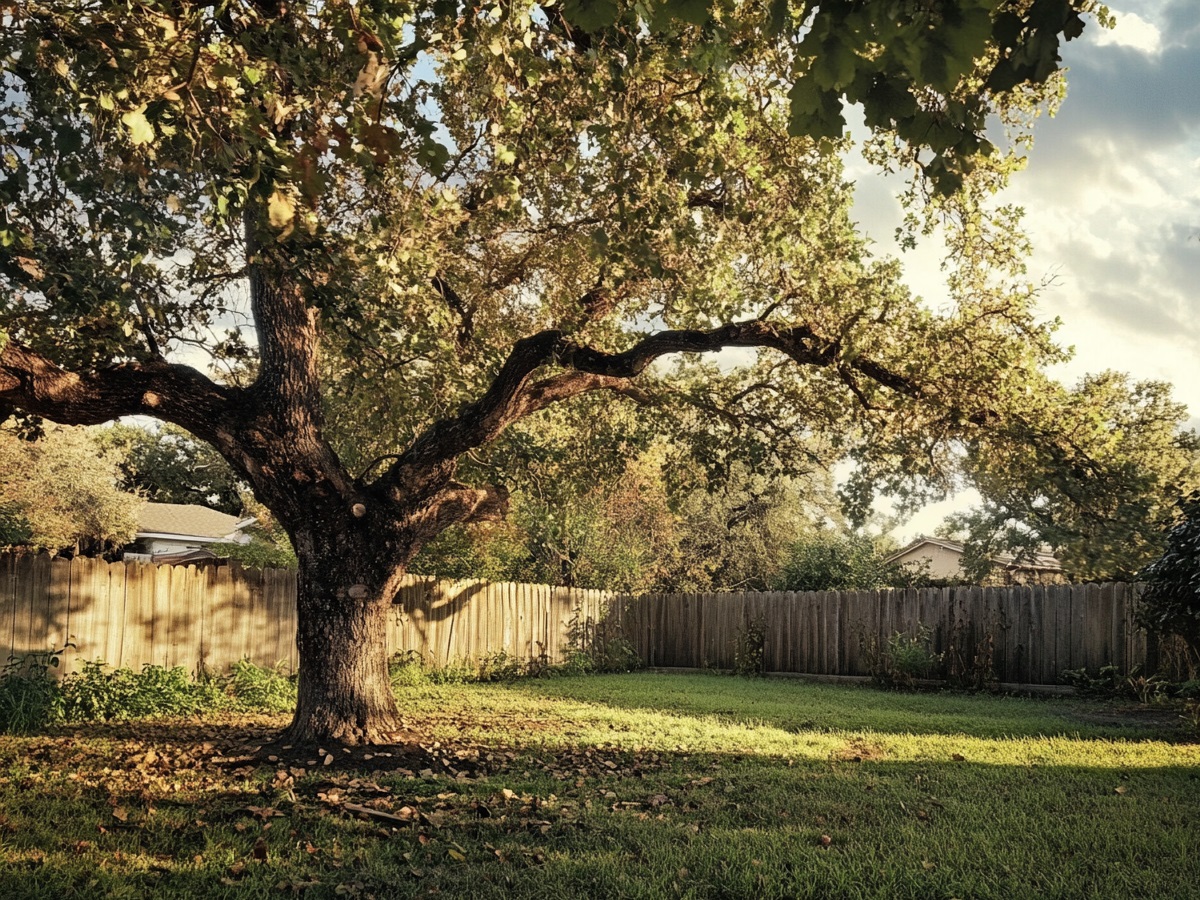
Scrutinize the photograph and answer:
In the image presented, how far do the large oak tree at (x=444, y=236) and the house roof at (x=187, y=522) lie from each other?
2426 cm

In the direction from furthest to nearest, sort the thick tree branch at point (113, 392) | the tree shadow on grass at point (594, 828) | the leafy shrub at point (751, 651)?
the leafy shrub at point (751, 651), the thick tree branch at point (113, 392), the tree shadow on grass at point (594, 828)

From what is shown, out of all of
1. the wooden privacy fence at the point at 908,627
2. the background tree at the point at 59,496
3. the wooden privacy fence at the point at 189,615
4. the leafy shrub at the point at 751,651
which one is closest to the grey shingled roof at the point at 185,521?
the background tree at the point at 59,496

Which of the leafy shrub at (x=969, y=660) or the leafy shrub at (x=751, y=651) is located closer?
the leafy shrub at (x=969, y=660)

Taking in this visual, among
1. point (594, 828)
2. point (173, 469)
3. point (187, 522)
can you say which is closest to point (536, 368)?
point (594, 828)

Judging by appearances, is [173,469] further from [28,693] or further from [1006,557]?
[1006,557]

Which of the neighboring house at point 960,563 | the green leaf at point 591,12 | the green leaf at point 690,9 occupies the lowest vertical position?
the neighboring house at point 960,563

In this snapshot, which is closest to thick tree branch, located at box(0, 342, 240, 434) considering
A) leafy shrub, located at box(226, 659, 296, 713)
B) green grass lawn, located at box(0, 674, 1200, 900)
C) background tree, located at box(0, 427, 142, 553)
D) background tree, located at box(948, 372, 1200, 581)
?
green grass lawn, located at box(0, 674, 1200, 900)

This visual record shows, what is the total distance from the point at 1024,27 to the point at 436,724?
837 centimetres

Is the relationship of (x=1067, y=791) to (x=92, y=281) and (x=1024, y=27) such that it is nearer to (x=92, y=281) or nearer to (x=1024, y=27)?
(x=1024, y=27)

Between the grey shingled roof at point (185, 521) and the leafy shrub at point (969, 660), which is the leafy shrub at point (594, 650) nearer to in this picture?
the leafy shrub at point (969, 660)

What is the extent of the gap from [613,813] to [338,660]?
11.1ft

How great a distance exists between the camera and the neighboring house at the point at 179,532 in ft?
104

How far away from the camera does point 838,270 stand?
26.6 feet

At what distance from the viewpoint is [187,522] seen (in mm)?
33562
